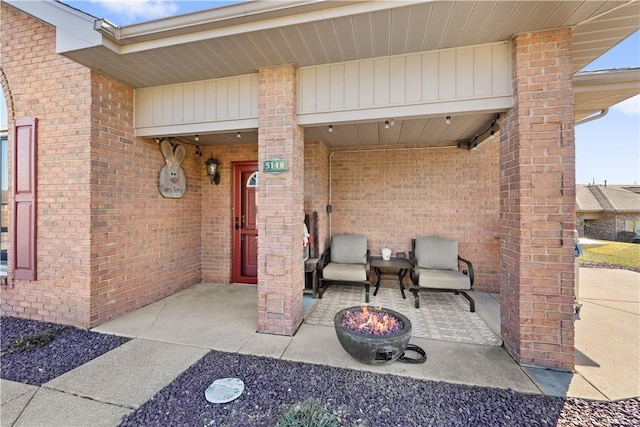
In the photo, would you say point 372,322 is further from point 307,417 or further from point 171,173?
point 171,173

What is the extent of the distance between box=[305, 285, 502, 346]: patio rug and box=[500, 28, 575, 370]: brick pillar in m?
0.59

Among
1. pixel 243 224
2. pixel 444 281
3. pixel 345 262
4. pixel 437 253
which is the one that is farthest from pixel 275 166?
pixel 437 253

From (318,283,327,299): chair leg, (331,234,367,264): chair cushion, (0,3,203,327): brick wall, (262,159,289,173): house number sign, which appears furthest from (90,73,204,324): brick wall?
(331,234,367,264): chair cushion

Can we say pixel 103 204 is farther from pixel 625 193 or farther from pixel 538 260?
pixel 625 193

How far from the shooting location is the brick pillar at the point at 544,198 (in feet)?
7.75

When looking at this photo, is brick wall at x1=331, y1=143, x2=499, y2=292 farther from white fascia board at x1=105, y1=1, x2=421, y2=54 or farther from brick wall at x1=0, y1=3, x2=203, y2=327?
brick wall at x1=0, y1=3, x2=203, y2=327

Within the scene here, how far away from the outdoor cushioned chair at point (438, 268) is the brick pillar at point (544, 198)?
138 cm

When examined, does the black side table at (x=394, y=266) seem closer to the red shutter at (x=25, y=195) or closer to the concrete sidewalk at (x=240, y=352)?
the concrete sidewalk at (x=240, y=352)

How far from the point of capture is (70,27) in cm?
264

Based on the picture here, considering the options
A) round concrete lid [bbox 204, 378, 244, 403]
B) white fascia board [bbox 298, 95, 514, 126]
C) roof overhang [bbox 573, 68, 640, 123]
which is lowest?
round concrete lid [bbox 204, 378, 244, 403]

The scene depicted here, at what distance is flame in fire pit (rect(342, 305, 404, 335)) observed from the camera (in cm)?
242

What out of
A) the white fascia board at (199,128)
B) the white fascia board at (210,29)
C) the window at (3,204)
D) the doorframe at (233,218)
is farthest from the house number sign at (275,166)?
the window at (3,204)

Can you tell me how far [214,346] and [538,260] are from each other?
3.43 metres

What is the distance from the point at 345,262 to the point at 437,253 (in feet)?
5.54
